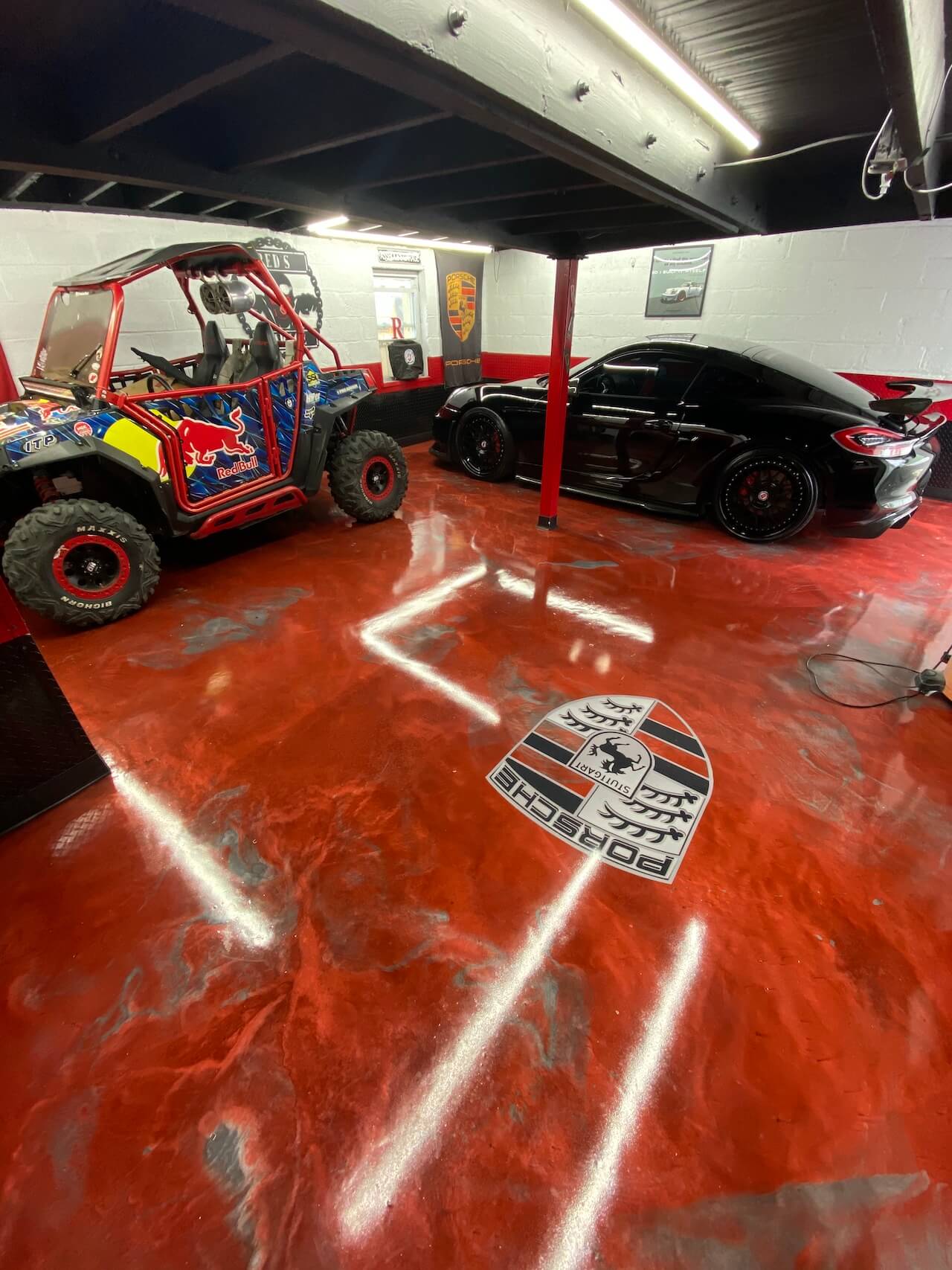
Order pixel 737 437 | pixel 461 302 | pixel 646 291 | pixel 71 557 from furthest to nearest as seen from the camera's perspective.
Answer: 1. pixel 461 302
2. pixel 646 291
3. pixel 737 437
4. pixel 71 557

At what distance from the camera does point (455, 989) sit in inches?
57.1

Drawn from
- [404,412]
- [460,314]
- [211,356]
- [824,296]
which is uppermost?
[824,296]

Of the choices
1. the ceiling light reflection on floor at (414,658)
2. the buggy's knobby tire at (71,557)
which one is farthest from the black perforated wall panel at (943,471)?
the buggy's knobby tire at (71,557)

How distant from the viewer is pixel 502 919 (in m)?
1.62

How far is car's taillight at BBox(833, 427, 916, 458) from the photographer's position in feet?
11.7

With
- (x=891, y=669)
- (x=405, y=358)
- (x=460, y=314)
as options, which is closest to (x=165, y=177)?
(x=891, y=669)

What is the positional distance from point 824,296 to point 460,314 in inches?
175

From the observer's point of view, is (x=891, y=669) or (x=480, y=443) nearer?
(x=891, y=669)

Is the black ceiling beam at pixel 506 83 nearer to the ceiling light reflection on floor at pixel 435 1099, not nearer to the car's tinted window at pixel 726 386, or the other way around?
the car's tinted window at pixel 726 386

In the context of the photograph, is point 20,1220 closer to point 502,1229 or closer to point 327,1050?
point 327,1050

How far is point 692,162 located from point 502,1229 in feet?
11.0

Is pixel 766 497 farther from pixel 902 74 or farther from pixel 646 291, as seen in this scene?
pixel 646 291

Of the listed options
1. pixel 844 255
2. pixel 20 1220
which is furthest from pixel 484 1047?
pixel 844 255

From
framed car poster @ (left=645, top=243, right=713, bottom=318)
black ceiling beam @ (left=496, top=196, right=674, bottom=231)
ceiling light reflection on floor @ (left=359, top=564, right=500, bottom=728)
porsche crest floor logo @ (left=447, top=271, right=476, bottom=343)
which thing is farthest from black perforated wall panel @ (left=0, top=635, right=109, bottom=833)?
porsche crest floor logo @ (left=447, top=271, right=476, bottom=343)
